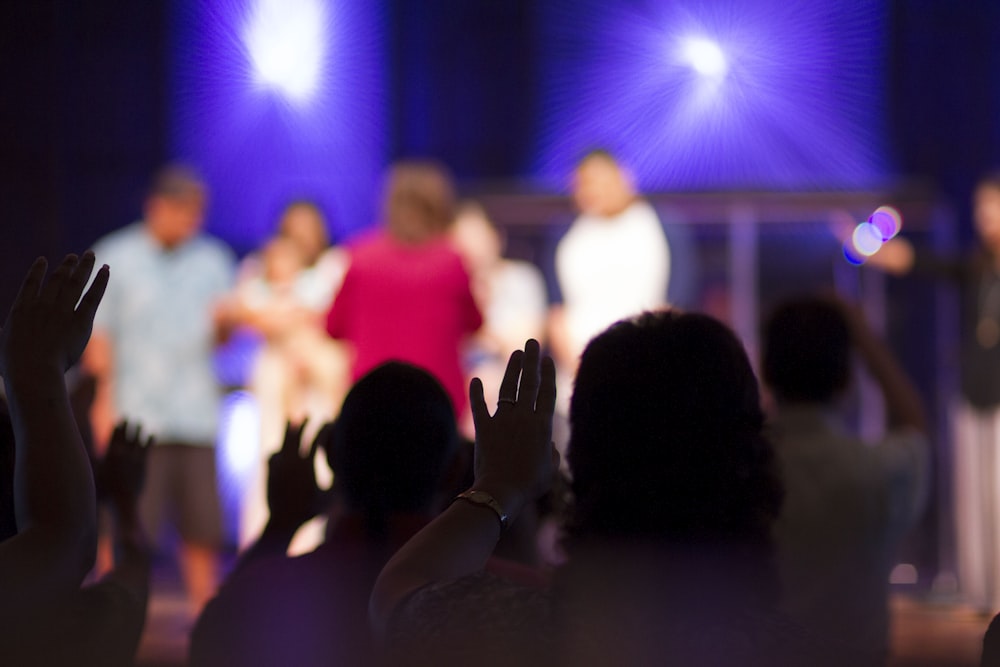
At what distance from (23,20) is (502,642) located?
3.48 metres

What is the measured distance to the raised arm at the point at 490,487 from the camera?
1.04 meters

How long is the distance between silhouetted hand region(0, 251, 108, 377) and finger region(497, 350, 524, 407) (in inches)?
14.0

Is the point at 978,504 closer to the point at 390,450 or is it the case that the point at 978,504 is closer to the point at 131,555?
the point at 390,450

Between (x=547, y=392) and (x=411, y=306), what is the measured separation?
114 inches

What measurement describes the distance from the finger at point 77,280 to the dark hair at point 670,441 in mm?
456

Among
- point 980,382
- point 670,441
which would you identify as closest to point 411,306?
point 980,382

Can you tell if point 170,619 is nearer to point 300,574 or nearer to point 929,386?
point 300,574

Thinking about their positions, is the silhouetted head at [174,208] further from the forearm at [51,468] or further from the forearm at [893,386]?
the forearm at [51,468]

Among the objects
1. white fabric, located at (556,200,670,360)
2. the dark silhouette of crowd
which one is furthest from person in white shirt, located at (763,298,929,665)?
white fabric, located at (556,200,670,360)

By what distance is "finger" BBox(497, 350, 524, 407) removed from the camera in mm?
1099

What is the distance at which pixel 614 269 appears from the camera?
4.81 meters

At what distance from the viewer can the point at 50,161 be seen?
18.2 feet

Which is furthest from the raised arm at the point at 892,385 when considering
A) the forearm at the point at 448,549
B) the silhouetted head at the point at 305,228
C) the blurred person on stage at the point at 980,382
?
the silhouetted head at the point at 305,228

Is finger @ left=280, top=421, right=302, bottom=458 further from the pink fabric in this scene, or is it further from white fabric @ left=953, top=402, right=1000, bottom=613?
white fabric @ left=953, top=402, right=1000, bottom=613
